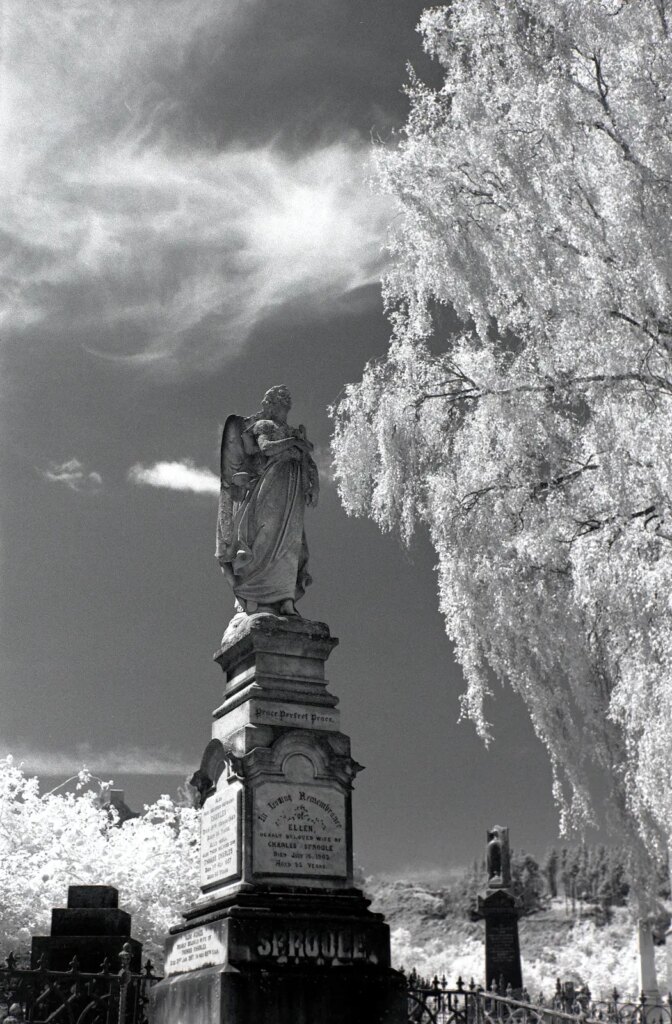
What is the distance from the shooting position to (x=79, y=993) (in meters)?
10.8

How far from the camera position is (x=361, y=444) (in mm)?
15383

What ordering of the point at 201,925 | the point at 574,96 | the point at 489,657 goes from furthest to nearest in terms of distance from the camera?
1. the point at 489,657
2. the point at 574,96
3. the point at 201,925

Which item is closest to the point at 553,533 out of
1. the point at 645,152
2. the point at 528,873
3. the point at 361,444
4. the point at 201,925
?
the point at 361,444

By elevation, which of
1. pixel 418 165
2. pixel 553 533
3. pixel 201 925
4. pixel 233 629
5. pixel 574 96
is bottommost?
pixel 201 925

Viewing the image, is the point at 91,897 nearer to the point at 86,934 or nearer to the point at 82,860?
the point at 86,934

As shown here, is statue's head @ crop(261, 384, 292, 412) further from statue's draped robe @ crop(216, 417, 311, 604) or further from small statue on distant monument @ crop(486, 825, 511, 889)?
small statue on distant monument @ crop(486, 825, 511, 889)

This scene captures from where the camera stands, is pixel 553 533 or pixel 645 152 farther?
pixel 553 533

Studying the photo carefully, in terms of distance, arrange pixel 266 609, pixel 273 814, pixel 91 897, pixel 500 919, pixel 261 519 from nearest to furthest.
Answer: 1. pixel 273 814
2. pixel 266 609
3. pixel 261 519
4. pixel 91 897
5. pixel 500 919

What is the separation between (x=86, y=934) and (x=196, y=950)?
4.77 m

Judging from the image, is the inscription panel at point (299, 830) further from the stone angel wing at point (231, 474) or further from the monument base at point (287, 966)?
the stone angel wing at point (231, 474)

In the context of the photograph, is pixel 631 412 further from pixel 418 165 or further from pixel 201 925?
pixel 201 925

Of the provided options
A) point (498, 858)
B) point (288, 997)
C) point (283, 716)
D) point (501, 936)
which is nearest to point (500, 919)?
point (501, 936)

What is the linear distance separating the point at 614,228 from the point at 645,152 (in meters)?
0.87

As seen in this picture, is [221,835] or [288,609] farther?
[288,609]
